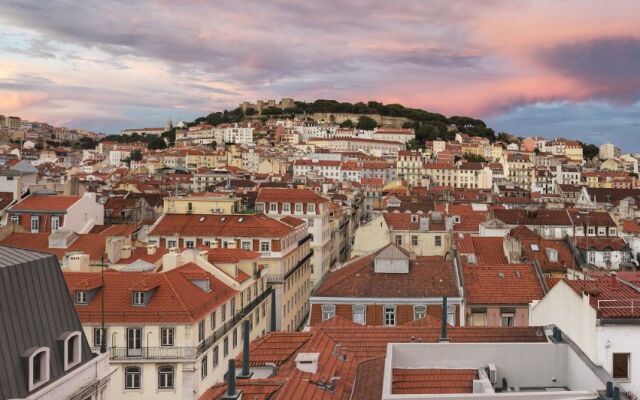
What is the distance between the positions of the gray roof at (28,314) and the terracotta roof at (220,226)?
29.8 metres

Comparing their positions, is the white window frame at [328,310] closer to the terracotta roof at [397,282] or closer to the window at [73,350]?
the terracotta roof at [397,282]

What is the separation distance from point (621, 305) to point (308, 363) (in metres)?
8.07

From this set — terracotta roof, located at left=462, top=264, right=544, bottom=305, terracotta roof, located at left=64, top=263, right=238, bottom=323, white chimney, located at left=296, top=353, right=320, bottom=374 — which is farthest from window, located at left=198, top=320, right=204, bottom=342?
terracotta roof, located at left=462, top=264, right=544, bottom=305

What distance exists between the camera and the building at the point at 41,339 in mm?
14445

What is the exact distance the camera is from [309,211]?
201 feet

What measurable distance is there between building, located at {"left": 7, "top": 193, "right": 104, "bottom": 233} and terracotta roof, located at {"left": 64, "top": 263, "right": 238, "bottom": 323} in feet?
69.9

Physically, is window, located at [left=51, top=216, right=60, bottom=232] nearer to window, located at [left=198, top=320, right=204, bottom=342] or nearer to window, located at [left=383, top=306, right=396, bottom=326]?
window, located at [left=198, top=320, right=204, bottom=342]

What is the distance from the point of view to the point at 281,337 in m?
22.6

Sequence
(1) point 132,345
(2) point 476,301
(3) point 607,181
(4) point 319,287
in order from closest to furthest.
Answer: (1) point 132,345
(2) point 476,301
(4) point 319,287
(3) point 607,181

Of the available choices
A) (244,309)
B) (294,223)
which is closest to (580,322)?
(244,309)

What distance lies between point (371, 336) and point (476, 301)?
12.6 m

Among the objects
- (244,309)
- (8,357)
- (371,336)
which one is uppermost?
(8,357)

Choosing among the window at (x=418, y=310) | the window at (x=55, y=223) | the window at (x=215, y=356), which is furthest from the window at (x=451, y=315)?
the window at (x=55, y=223)

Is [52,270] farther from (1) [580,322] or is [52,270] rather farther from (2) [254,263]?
(2) [254,263]
